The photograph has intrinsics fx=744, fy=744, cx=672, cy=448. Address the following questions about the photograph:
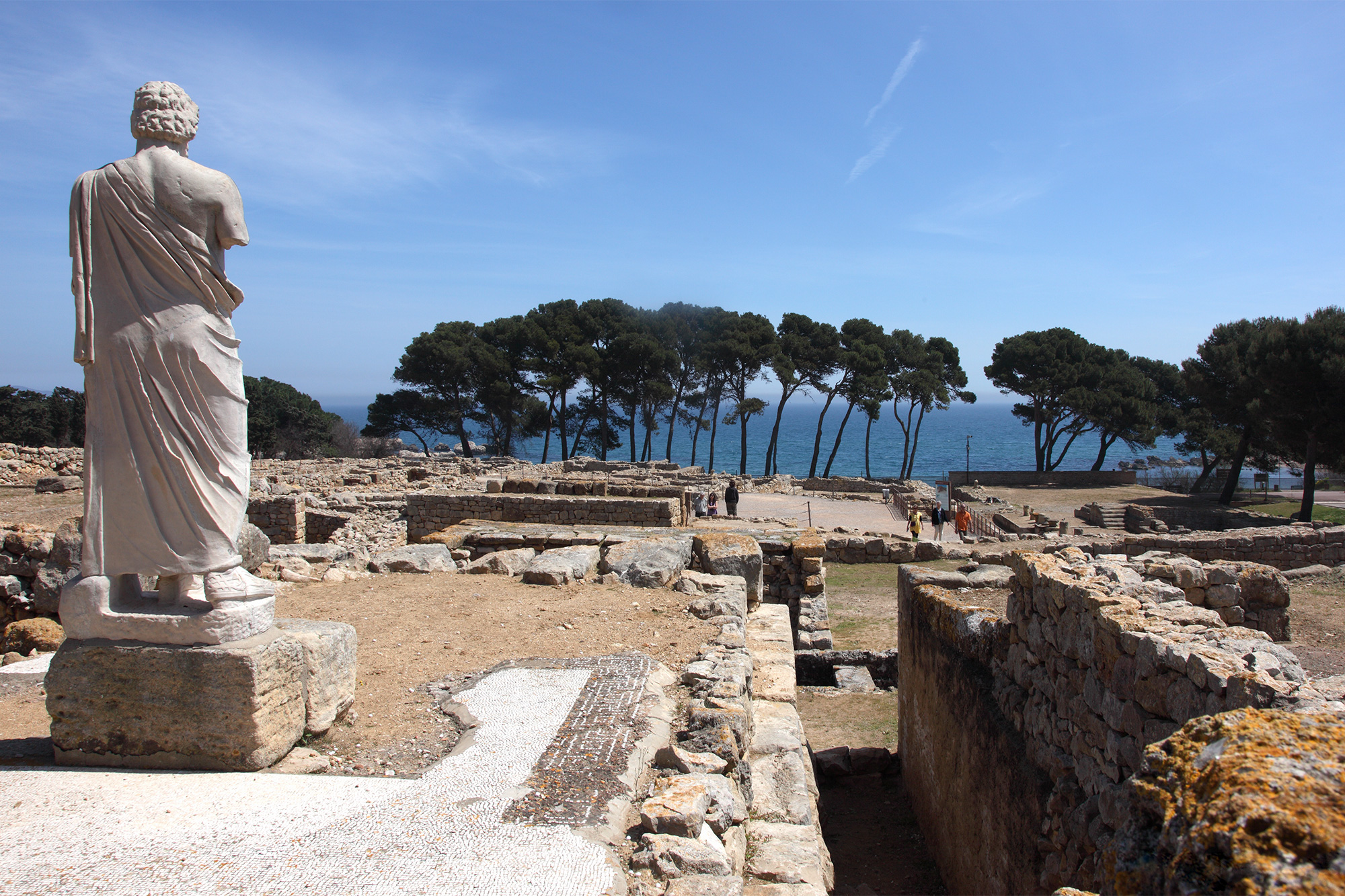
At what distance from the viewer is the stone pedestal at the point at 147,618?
10.7 ft

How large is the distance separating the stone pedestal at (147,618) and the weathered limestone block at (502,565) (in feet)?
14.1

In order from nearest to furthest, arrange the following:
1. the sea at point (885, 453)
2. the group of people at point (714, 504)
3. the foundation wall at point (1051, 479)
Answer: the group of people at point (714, 504) → the foundation wall at point (1051, 479) → the sea at point (885, 453)

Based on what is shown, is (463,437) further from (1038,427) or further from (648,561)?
(648,561)

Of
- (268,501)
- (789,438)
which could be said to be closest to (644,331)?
(268,501)

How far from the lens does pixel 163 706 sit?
128 inches

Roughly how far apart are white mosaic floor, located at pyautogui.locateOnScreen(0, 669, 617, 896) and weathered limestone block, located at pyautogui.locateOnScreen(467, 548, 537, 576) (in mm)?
4389

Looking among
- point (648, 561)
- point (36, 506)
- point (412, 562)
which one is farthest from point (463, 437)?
point (648, 561)

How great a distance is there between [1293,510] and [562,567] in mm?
33308

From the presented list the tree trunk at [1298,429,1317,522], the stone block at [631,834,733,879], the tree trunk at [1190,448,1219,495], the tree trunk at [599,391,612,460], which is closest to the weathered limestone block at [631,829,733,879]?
the stone block at [631,834,733,879]

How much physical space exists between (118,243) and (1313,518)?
109 feet

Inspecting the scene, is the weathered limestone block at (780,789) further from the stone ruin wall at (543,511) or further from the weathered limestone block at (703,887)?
the stone ruin wall at (543,511)

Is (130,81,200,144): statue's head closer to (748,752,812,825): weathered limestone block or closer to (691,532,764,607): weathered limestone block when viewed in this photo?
(748,752,812,825): weathered limestone block

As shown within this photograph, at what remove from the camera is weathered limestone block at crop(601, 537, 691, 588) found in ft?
23.7

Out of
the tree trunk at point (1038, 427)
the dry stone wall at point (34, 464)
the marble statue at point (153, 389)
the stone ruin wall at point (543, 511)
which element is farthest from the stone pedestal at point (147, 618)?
the tree trunk at point (1038, 427)
